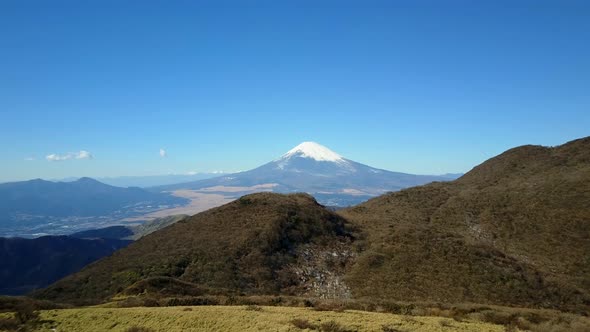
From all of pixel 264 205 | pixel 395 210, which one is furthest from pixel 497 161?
pixel 264 205

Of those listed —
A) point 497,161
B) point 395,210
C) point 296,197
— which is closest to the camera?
point 296,197

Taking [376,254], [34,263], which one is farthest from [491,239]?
[34,263]

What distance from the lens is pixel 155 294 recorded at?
103ft

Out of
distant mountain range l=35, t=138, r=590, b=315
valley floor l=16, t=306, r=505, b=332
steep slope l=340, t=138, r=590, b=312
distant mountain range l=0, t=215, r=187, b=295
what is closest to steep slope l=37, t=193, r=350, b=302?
distant mountain range l=35, t=138, r=590, b=315

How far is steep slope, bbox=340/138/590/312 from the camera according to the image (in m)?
43.3

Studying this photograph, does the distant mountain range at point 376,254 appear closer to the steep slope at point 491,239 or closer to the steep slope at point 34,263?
the steep slope at point 491,239

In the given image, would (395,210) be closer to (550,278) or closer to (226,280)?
(550,278)

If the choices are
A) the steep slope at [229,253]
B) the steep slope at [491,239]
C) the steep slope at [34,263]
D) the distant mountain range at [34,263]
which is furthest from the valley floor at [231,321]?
the steep slope at [34,263]

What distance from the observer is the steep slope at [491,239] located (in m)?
43.3

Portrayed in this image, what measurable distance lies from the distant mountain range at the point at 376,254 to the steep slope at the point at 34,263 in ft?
467

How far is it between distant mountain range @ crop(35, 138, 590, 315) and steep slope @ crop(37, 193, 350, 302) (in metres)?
0.21

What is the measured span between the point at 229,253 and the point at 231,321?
3300 cm

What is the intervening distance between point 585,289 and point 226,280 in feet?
153

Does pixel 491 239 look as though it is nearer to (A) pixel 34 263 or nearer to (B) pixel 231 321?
(B) pixel 231 321
